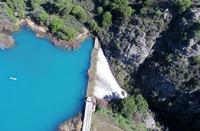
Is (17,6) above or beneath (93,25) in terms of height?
above

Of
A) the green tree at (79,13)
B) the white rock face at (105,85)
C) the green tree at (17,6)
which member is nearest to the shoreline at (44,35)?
the green tree at (17,6)

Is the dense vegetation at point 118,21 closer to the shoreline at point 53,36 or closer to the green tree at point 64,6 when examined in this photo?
the green tree at point 64,6

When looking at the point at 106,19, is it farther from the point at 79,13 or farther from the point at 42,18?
the point at 42,18

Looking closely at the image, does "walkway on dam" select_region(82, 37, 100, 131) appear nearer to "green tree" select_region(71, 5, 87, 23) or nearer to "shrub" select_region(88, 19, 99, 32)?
"shrub" select_region(88, 19, 99, 32)

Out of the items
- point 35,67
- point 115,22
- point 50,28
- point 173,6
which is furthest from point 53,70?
point 173,6

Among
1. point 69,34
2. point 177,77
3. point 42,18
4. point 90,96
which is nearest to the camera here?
point 90,96

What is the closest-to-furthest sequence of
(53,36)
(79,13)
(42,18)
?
(53,36)
(42,18)
(79,13)

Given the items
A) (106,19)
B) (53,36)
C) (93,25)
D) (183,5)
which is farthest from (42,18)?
(183,5)
